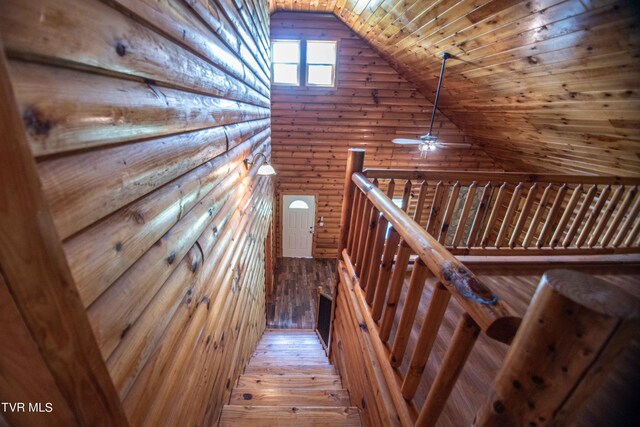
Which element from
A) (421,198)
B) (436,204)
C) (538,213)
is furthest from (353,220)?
(538,213)

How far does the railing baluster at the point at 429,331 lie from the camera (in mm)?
881

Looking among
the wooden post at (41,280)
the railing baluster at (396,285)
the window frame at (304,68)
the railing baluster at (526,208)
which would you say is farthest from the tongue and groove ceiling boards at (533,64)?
the wooden post at (41,280)

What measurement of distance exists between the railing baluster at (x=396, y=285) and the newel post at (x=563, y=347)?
667 mm

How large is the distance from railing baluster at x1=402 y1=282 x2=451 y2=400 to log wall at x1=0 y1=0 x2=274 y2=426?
951 mm

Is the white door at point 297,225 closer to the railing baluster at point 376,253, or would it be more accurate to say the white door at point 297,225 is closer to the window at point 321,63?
the window at point 321,63

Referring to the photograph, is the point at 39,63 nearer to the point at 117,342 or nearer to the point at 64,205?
the point at 64,205

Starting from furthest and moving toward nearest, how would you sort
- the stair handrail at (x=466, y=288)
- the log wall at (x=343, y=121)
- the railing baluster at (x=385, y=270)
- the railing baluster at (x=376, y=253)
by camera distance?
the log wall at (x=343, y=121), the railing baluster at (x=376, y=253), the railing baluster at (x=385, y=270), the stair handrail at (x=466, y=288)

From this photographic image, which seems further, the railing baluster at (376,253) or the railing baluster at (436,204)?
the railing baluster at (436,204)

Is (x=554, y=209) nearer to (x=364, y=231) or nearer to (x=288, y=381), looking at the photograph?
(x=364, y=231)

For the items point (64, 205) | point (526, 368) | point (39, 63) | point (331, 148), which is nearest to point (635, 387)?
point (526, 368)

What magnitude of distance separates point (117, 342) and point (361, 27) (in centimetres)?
603

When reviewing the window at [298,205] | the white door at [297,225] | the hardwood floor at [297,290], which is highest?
the window at [298,205]

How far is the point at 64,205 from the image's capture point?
0.48 m

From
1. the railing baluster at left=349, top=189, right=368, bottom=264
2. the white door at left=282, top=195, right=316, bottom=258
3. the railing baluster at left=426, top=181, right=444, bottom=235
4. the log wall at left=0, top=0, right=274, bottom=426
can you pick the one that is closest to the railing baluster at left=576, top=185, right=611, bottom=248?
the railing baluster at left=426, top=181, right=444, bottom=235
